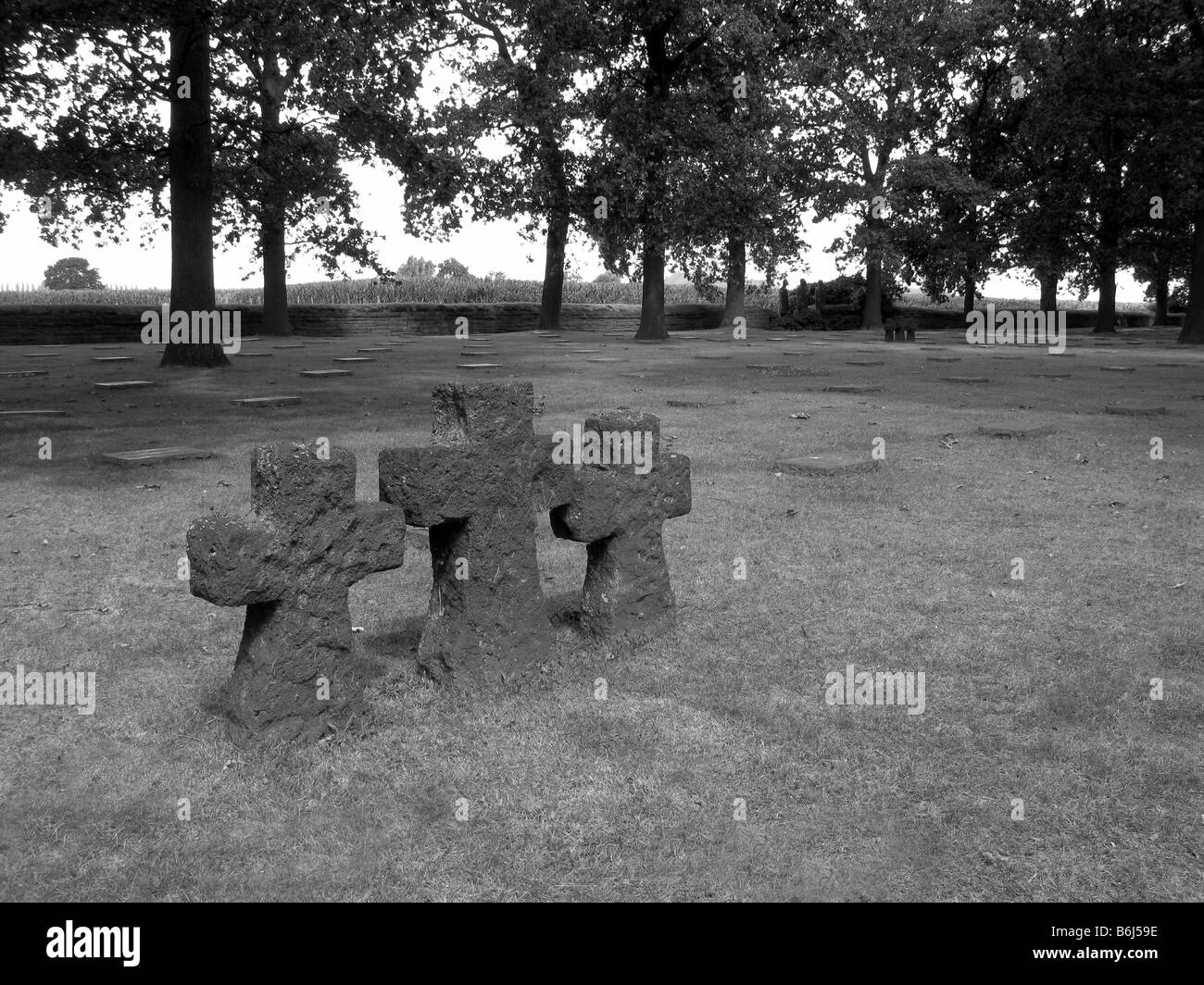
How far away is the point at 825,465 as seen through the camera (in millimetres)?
9523

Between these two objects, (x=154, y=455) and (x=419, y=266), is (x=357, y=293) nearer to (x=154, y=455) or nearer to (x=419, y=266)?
(x=419, y=266)

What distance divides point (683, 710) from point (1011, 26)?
36378 millimetres

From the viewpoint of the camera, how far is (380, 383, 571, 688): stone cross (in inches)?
183

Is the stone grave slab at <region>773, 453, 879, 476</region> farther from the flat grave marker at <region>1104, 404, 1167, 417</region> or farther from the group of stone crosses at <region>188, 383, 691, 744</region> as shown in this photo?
the flat grave marker at <region>1104, 404, 1167, 417</region>

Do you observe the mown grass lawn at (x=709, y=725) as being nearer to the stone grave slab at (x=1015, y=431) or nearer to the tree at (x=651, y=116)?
the stone grave slab at (x=1015, y=431)

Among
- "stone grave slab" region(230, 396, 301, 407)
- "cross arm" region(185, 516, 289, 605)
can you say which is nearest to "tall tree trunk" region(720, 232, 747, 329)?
"stone grave slab" region(230, 396, 301, 407)

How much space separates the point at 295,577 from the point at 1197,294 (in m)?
28.3

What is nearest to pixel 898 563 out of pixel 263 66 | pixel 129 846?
pixel 129 846

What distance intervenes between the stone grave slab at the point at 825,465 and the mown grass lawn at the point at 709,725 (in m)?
0.23

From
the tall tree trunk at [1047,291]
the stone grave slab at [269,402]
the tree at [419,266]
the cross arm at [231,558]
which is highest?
the tree at [419,266]

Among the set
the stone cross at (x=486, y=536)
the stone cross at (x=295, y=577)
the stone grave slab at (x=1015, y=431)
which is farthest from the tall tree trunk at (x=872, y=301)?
the stone cross at (x=295, y=577)

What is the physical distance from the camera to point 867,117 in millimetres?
35688

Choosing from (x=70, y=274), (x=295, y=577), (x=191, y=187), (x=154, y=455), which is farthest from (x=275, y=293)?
(x=70, y=274)

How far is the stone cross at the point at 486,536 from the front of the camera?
15.3 feet
